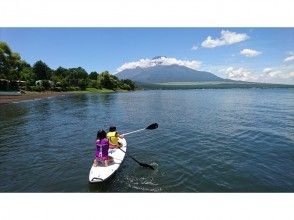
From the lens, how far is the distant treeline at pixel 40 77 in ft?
247

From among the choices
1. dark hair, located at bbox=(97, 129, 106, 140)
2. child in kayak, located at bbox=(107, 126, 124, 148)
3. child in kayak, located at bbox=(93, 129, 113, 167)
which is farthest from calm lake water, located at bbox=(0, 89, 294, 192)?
dark hair, located at bbox=(97, 129, 106, 140)

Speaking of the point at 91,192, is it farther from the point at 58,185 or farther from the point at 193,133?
the point at 193,133

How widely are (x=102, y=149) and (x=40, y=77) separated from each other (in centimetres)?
10256

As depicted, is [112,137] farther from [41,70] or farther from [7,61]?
[41,70]

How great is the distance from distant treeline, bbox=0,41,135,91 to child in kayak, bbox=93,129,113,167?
6547 cm

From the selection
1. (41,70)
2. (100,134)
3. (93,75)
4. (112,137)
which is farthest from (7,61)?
(93,75)

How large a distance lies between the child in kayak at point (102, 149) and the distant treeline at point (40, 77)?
65473 millimetres

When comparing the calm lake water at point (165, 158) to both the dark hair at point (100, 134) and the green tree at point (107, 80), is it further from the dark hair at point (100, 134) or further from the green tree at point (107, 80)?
the green tree at point (107, 80)

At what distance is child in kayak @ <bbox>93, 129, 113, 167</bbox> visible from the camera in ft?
52.8

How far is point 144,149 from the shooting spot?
74.4ft
